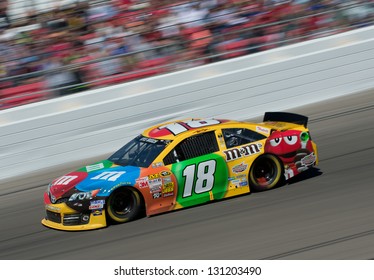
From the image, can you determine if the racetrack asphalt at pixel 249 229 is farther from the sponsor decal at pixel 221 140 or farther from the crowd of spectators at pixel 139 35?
the crowd of spectators at pixel 139 35

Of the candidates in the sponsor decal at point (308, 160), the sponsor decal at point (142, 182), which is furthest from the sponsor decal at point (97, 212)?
the sponsor decal at point (308, 160)

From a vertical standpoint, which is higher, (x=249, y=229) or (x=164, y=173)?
(x=164, y=173)

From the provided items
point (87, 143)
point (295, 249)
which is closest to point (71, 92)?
point (87, 143)

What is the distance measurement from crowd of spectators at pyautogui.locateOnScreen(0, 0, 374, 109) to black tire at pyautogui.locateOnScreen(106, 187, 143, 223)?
484 cm

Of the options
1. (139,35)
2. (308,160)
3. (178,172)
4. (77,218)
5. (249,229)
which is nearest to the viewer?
(249,229)

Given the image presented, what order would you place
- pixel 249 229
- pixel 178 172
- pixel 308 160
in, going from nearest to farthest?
pixel 249 229 < pixel 178 172 < pixel 308 160

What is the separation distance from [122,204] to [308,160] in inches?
114

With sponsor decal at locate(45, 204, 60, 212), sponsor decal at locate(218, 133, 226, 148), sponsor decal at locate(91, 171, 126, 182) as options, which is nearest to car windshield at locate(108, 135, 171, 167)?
sponsor decal at locate(91, 171, 126, 182)

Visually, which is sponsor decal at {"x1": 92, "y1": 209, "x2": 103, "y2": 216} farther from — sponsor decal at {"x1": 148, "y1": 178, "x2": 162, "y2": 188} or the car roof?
the car roof

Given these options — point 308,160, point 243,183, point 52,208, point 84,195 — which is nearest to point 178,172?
point 243,183

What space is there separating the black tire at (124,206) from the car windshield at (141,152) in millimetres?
457

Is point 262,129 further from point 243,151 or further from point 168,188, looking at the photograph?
point 168,188

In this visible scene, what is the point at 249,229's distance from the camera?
26.2ft

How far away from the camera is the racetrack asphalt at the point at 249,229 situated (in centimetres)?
729
